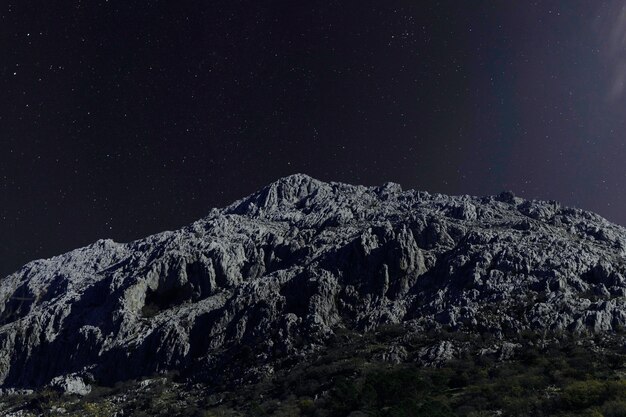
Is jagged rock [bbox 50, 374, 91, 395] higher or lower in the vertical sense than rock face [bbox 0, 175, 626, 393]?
lower

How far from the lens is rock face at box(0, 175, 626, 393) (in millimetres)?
125875

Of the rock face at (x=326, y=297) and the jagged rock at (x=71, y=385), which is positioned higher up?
the rock face at (x=326, y=297)

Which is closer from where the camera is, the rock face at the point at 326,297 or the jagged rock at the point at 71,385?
the rock face at the point at 326,297

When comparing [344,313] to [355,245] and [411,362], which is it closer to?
[355,245]

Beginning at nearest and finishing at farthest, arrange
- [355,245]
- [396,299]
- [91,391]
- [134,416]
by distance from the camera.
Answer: [134,416], [91,391], [396,299], [355,245]

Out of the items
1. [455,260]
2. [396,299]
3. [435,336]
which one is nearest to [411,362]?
[435,336]

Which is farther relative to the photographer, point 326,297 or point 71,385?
point 326,297

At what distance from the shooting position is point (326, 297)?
152375 mm

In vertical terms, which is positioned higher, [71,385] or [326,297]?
[326,297]

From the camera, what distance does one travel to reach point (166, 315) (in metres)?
174

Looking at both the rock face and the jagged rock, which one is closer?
the rock face

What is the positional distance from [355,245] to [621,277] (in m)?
83.0

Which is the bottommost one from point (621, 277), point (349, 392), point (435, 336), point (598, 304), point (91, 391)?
point (91, 391)

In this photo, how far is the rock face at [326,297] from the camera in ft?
413
